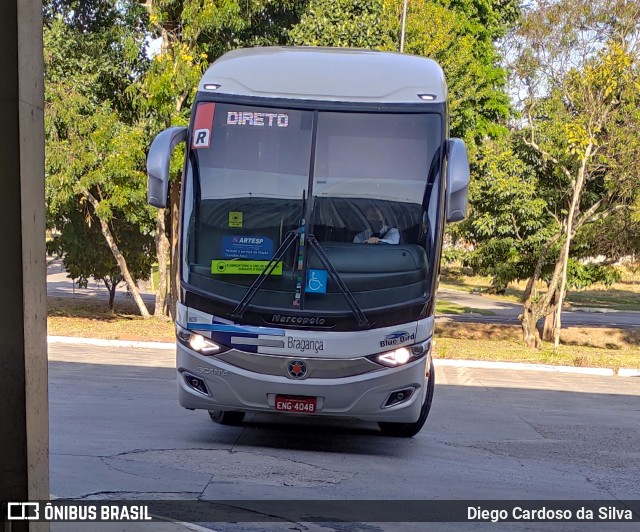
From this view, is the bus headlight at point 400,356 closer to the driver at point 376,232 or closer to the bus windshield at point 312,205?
the bus windshield at point 312,205

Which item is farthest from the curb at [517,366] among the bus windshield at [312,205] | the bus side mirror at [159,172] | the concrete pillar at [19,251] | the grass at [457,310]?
the grass at [457,310]

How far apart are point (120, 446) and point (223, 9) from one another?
44.7 feet

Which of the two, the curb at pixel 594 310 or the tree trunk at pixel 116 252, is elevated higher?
the tree trunk at pixel 116 252

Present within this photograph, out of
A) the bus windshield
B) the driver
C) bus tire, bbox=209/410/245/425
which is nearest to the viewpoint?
the bus windshield

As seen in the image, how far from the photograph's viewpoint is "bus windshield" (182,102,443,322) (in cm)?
830

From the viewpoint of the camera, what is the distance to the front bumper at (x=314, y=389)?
8219mm

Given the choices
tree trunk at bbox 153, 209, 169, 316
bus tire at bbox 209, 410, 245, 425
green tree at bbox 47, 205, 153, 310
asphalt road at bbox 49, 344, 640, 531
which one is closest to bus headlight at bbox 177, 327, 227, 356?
asphalt road at bbox 49, 344, 640, 531

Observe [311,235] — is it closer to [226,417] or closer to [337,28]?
[226,417]

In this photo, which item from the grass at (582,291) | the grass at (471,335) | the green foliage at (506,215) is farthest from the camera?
the grass at (582,291)

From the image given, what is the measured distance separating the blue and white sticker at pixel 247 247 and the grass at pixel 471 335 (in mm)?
10430

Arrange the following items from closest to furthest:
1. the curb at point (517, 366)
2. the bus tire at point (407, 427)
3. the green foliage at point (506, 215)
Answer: the bus tire at point (407, 427) < the curb at point (517, 366) < the green foliage at point (506, 215)

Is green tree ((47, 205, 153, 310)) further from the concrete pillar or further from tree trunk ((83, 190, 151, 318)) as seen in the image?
the concrete pillar

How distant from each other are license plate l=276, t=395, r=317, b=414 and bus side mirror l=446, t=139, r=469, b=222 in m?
2.16

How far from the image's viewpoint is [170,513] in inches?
249
